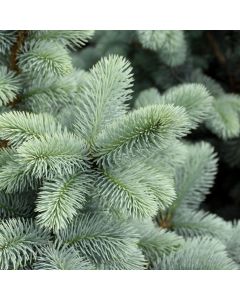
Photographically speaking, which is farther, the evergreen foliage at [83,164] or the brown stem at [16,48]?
the brown stem at [16,48]

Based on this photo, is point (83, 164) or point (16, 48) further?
point (16, 48)

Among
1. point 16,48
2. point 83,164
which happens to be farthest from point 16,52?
point 83,164

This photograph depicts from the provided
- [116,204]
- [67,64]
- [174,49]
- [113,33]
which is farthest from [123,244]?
[113,33]

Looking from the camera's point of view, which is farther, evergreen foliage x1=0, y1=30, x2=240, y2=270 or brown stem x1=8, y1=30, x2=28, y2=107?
brown stem x1=8, y1=30, x2=28, y2=107

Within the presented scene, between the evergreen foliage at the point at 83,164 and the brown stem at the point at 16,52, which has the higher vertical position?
the brown stem at the point at 16,52

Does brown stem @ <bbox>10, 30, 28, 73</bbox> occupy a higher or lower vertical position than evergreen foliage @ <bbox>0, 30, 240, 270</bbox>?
higher

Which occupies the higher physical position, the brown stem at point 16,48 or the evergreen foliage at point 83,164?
the brown stem at point 16,48

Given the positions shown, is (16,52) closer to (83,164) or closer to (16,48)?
(16,48)

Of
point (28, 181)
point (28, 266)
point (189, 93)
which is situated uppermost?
point (189, 93)

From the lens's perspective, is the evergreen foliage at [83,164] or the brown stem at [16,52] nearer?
the evergreen foliage at [83,164]

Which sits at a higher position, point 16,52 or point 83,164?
point 16,52
